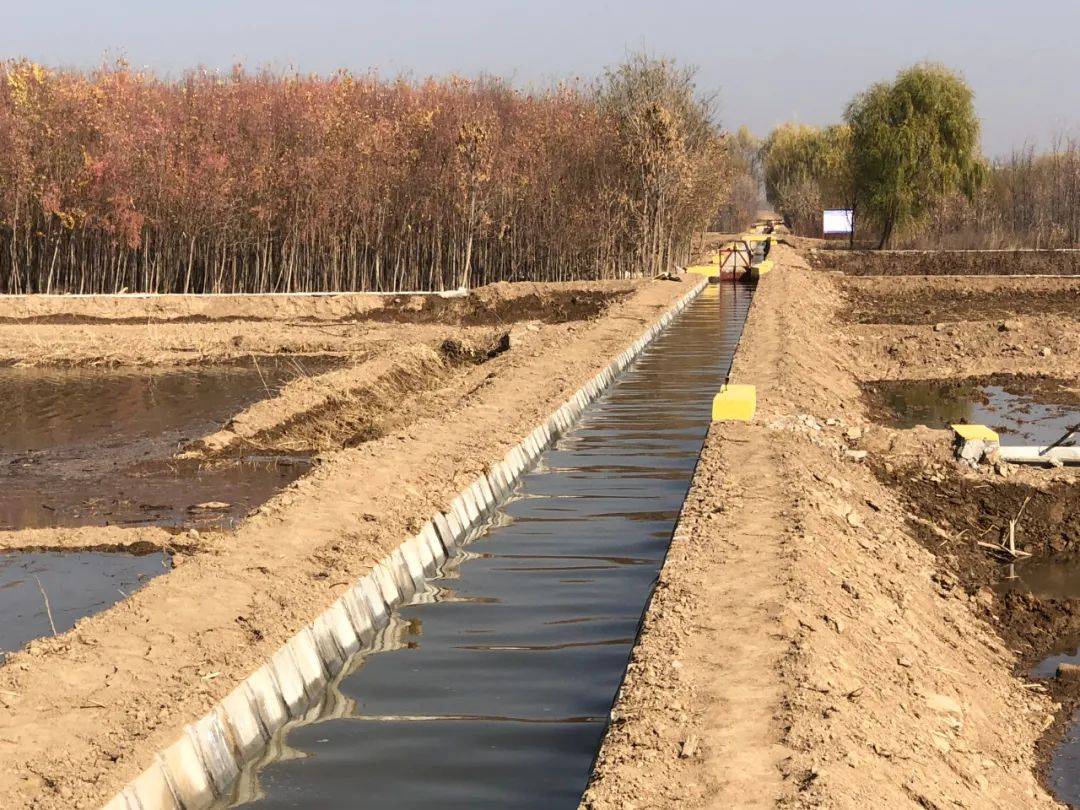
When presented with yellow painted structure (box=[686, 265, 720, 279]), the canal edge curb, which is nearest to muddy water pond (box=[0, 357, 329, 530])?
the canal edge curb

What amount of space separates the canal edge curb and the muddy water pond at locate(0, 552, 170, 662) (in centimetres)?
155

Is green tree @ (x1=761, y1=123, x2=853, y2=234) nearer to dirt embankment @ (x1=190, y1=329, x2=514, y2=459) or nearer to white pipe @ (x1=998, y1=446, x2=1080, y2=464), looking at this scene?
dirt embankment @ (x1=190, y1=329, x2=514, y2=459)

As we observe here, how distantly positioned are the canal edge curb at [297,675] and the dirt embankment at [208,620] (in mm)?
64

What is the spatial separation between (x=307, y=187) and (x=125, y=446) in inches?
566

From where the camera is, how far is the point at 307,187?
1045 inches

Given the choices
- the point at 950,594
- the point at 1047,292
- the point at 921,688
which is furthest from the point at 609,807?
the point at 1047,292

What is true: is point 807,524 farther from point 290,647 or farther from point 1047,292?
point 1047,292

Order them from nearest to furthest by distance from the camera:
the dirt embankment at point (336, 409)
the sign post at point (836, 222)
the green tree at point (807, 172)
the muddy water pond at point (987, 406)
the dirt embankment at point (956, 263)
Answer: the dirt embankment at point (336, 409), the muddy water pond at point (987, 406), the dirt embankment at point (956, 263), the sign post at point (836, 222), the green tree at point (807, 172)

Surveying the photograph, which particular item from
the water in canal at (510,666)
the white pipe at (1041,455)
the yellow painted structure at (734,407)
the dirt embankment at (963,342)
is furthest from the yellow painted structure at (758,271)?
the water in canal at (510,666)

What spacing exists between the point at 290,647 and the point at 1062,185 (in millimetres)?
45518

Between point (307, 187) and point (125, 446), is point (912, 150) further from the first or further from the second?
point (125, 446)

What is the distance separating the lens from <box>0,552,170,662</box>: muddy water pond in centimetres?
732

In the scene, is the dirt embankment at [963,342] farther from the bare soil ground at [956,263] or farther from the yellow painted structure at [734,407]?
the bare soil ground at [956,263]

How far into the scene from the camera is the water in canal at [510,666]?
515 cm
